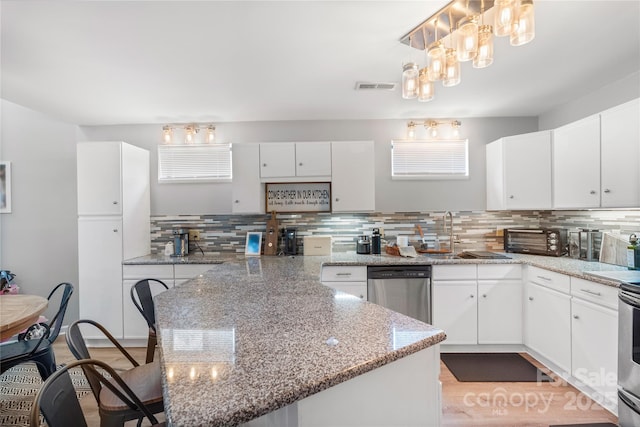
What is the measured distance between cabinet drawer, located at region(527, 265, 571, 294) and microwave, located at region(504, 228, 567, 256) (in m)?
0.47

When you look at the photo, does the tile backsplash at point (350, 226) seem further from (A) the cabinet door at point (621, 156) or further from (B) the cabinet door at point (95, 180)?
(A) the cabinet door at point (621, 156)

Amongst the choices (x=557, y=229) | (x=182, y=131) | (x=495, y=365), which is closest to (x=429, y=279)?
(x=495, y=365)

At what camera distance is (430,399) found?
102cm

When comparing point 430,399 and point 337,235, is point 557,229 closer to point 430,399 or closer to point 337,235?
point 337,235

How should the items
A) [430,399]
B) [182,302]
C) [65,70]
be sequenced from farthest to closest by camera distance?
[65,70] < [182,302] < [430,399]

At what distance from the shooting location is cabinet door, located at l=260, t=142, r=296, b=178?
3301 millimetres

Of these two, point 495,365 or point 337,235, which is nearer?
point 495,365

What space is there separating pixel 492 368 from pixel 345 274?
153 centimetres

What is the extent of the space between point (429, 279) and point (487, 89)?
1865 mm

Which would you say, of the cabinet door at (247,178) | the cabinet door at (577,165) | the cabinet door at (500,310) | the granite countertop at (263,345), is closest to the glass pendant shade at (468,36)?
the granite countertop at (263,345)

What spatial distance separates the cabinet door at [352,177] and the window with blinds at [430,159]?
0.50 m

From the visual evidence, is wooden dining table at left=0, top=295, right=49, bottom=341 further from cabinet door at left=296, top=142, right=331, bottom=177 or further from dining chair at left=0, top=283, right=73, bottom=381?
cabinet door at left=296, top=142, right=331, bottom=177

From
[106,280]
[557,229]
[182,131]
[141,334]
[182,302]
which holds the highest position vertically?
[182,131]

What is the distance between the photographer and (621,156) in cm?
224
